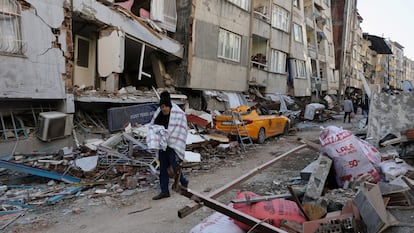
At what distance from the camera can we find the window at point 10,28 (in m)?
7.88

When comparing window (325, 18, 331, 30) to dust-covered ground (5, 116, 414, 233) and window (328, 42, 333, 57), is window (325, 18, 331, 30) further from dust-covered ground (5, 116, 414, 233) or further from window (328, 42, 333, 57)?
dust-covered ground (5, 116, 414, 233)

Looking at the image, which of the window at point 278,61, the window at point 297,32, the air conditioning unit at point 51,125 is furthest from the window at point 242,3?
the air conditioning unit at point 51,125

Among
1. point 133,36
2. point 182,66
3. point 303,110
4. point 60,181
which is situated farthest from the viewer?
point 303,110

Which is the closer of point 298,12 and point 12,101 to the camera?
point 12,101

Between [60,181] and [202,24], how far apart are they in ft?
35.1

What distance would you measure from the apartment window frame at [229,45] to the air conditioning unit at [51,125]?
31.3 feet

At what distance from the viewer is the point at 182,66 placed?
1477cm

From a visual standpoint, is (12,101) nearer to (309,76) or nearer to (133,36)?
(133,36)

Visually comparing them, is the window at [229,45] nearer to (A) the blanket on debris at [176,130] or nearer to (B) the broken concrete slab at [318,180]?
(A) the blanket on debris at [176,130]

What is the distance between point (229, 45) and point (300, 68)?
11.3 m

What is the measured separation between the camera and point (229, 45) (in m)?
17.3

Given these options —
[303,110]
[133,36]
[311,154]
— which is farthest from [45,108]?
[303,110]

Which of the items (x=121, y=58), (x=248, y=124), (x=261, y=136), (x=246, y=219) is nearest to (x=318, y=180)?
(x=246, y=219)

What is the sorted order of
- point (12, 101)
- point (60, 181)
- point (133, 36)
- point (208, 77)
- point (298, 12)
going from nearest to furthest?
point (60, 181) → point (12, 101) → point (133, 36) → point (208, 77) → point (298, 12)
